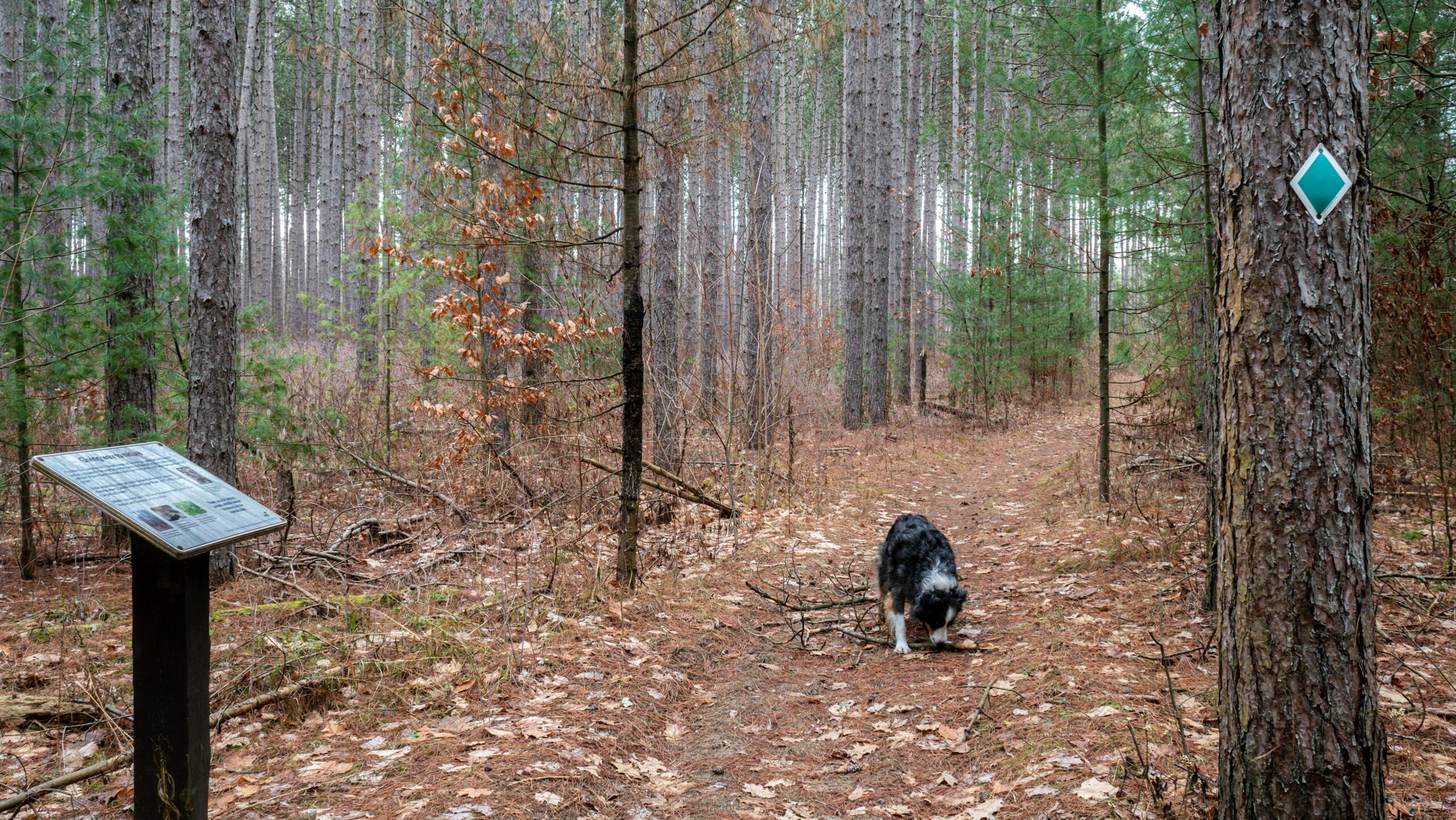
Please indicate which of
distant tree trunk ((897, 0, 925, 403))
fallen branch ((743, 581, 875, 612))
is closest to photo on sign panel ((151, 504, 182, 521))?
fallen branch ((743, 581, 875, 612))

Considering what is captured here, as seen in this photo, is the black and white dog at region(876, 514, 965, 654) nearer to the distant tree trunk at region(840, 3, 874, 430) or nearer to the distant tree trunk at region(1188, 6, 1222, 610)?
the distant tree trunk at region(1188, 6, 1222, 610)

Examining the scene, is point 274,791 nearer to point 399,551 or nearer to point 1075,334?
point 399,551

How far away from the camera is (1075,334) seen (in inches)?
778

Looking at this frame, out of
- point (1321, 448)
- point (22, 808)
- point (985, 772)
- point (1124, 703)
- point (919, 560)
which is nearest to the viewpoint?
point (1321, 448)

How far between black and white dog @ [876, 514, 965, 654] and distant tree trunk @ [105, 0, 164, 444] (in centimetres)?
701

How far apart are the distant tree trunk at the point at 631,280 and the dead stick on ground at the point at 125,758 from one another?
238cm

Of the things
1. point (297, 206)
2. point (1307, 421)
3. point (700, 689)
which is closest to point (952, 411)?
point (700, 689)

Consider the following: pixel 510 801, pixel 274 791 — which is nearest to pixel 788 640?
pixel 510 801

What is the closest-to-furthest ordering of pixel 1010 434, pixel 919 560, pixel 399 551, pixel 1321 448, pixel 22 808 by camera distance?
1. pixel 1321 448
2. pixel 22 808
3. pixel 919 560
4. pixel 399 551
5. pixel 1010 434

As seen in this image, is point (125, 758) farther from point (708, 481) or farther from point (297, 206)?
point (297, 206)

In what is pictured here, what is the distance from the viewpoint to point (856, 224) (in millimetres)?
16969

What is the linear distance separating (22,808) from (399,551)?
4426mm

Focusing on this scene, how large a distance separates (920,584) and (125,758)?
453 centimetres

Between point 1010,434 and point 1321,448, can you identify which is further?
point 1010,434
